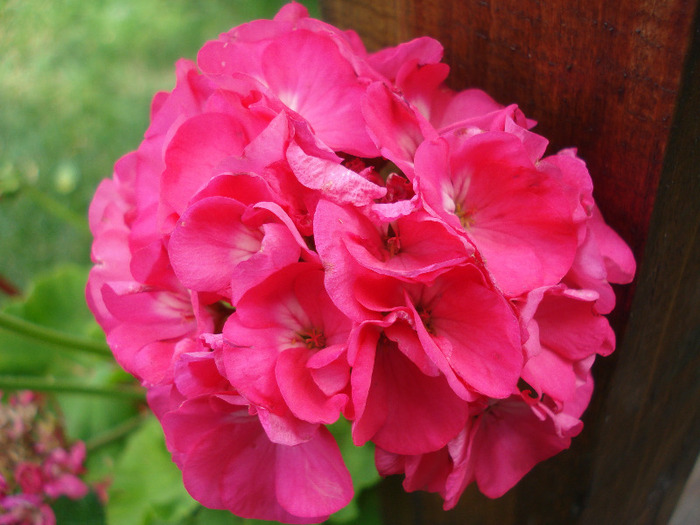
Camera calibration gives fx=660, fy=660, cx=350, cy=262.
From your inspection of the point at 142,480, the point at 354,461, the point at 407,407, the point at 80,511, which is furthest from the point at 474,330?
the point at 80,511

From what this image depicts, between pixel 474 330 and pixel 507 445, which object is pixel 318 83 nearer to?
pixel 474 330

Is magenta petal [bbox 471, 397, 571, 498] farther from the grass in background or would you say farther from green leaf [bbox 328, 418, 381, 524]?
the grass in background

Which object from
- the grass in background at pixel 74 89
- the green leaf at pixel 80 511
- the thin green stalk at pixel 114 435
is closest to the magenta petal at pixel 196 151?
the thin green stalk at pixel 114 435

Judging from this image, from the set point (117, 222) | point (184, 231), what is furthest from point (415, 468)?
point (117, 222)

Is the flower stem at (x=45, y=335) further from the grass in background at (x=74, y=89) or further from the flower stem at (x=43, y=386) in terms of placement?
the grass in background at (x=74, y=89)

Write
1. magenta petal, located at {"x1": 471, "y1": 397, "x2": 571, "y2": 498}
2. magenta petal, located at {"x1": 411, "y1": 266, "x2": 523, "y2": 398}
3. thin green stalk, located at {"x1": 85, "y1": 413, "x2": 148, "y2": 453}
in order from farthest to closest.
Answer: thin green stalk, located at {"x1": 85, "y1": 413, "x2": 148, "y2": 453} → magenta petal, located at {"x1": 471, "y1": 397, "x2": 571, "y2": 498} → magenta petal, located at {"x1": 411, "y1": 266, "x2": 523, "y2": 398}

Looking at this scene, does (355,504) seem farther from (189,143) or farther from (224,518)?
(189,143)

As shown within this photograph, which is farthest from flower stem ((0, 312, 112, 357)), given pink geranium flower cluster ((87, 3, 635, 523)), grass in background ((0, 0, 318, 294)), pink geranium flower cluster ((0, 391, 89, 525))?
grass in background ((0, 0, 318, 294))
